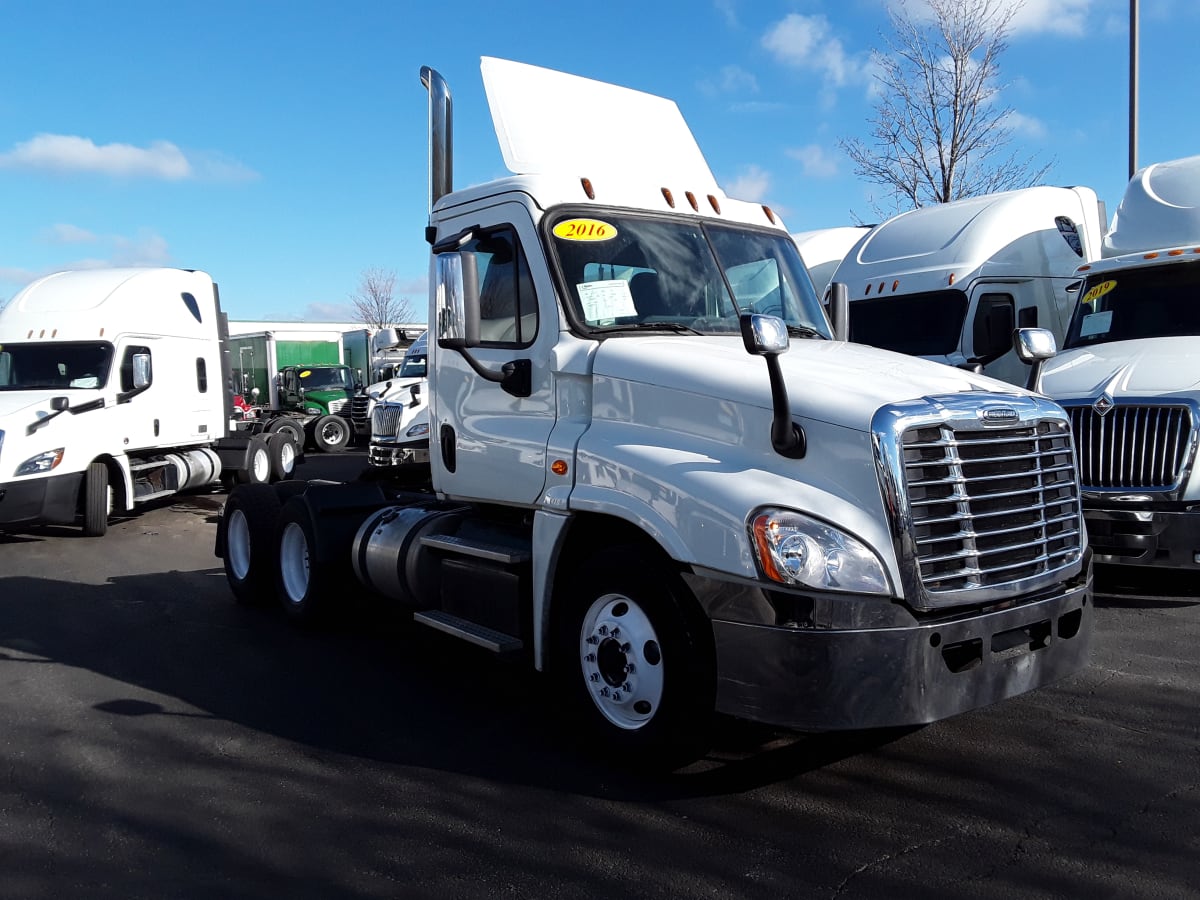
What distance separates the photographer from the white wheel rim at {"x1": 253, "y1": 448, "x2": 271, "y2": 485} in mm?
15922

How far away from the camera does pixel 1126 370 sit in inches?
314

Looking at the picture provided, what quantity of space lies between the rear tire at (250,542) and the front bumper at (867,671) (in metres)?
4.92

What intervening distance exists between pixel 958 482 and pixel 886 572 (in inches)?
19.7

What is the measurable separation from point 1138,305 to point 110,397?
37.4 ft

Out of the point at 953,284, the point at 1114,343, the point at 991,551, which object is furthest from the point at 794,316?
the point at 953,284

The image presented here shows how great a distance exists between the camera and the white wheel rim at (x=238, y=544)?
8.23 meters

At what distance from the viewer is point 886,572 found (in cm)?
Result: 386

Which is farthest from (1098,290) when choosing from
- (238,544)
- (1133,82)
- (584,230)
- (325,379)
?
(325,379)

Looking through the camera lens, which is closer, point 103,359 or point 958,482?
point 958,482

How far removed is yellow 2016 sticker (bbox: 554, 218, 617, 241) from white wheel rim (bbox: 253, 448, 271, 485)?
38.5 ft

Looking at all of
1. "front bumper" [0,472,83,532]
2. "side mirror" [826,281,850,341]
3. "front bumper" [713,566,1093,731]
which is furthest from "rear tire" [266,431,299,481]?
"front bumper" [713,566,1093,731]

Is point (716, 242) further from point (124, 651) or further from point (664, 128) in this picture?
point (124, 651)

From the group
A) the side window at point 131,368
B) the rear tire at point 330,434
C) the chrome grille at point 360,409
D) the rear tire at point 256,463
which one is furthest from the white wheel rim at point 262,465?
the chrome grille at point 360,409

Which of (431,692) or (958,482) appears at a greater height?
(958,482)
